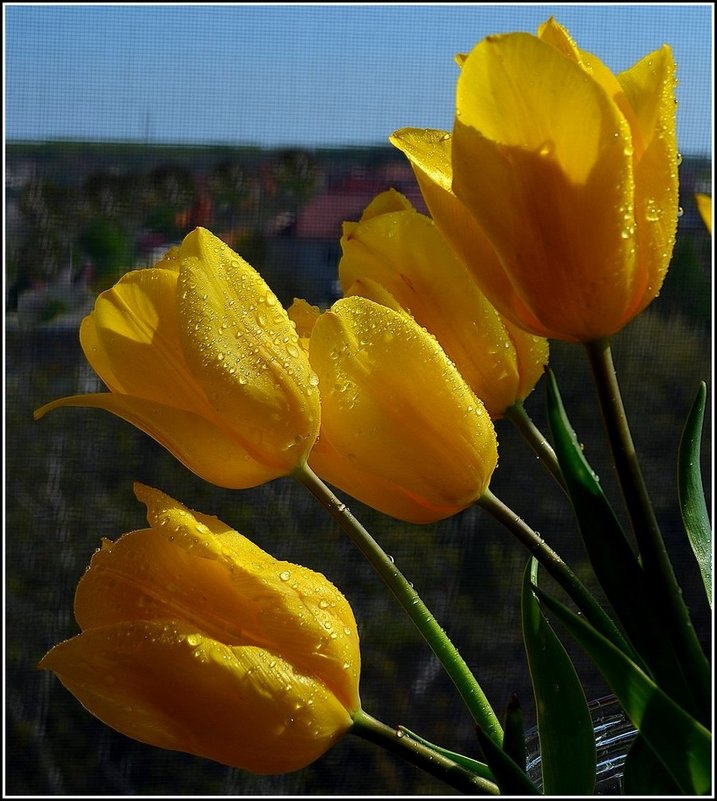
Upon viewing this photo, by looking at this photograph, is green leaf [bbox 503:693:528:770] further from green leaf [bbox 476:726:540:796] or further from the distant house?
the distant house

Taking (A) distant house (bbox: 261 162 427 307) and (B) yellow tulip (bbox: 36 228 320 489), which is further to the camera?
(A) distant house (bbox: 261 162 427 307)

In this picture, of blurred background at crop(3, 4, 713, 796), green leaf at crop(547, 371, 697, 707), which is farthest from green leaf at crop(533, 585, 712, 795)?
blurred background at crop(3, 4, 713, 796)

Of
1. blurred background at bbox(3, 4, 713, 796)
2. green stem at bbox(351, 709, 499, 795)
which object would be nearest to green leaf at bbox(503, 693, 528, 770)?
green stem at bbox(351, 709, 499, 795)

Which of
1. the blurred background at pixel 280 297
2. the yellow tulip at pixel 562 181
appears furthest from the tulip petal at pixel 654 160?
the blurred background at pixel 280 297

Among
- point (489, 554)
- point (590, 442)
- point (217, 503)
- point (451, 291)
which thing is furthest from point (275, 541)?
point (451, 291)

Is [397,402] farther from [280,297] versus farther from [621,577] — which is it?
[280,297]

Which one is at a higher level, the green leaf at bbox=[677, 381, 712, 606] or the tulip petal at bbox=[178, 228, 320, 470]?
the tulip petal at bbox=[178, 228, 320, 470]
